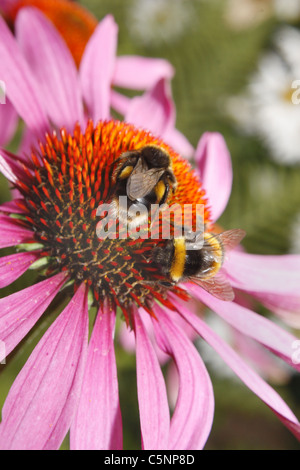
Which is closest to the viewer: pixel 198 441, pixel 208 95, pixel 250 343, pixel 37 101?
pixel 198 441

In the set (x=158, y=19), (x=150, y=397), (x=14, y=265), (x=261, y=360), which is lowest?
(x=261, y=360)

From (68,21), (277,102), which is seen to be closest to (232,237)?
(68,21)

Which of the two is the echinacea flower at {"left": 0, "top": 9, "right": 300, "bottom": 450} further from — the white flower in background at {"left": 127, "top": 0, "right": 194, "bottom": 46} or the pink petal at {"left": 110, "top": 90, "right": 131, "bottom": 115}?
the white flower in background at {"left": 127, "top": 0, "right": 194, "bottom": 46}

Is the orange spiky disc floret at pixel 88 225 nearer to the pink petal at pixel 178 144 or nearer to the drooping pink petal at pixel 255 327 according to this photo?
the drooping pink petal at pixel 255 327

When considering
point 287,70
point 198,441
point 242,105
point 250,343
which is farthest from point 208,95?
point 198,441

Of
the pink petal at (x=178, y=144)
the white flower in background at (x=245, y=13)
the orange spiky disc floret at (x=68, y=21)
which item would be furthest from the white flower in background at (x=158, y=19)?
the pink petal at (x=178, y=144)

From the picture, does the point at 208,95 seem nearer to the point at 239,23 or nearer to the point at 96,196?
the point at 239,23

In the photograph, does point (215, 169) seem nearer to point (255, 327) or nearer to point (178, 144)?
point (178, 144)

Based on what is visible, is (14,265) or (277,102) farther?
(277,102)
